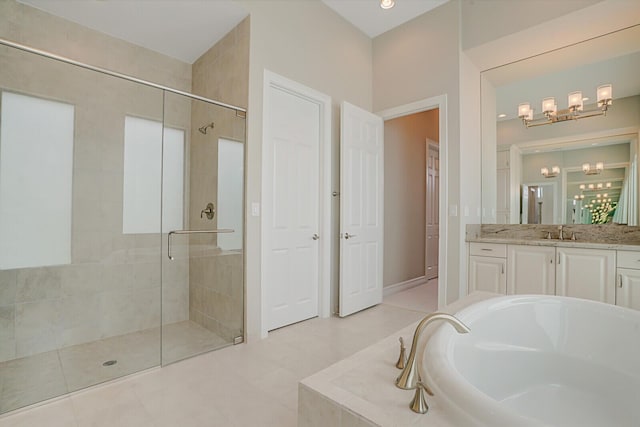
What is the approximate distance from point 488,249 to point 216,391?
8.90 feet

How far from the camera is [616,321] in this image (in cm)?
148

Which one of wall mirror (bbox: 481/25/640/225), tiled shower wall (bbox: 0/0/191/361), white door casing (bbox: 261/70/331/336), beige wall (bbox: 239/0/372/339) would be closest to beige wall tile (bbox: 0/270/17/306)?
tiled shower wall (bbox: 0/0/191/361)

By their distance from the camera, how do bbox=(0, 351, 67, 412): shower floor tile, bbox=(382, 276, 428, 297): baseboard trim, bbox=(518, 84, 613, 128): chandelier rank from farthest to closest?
1. bbox=(382, 276, 428, 297): baseboard trim
2. bbox=(518, 84, 613, 128): chandelier
3. bbox=(0, 351, 67, 412): shower floor tile

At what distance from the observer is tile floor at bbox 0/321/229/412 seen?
5.87 feet

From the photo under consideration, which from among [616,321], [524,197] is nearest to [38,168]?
[616,321]

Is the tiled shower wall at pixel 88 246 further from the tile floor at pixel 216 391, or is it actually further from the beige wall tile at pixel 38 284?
the tile floor at pixel 216 391

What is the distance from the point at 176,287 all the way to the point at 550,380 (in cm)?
275

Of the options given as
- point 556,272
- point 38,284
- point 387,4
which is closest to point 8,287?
point 38,284

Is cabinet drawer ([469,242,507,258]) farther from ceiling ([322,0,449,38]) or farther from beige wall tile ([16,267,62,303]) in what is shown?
beige wall tile ([16,267,62,303])

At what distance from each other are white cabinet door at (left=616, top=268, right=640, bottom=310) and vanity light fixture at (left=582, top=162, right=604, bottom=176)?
0.94m

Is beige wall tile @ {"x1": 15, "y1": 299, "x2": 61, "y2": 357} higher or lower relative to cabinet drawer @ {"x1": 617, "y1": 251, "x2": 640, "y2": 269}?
lower

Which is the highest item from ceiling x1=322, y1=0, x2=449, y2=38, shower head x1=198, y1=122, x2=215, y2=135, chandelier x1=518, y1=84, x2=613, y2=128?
ceiling x1=322, y1=0, x2=449, y2=38

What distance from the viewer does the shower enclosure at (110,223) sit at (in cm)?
208

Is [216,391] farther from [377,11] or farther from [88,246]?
[377,11]
